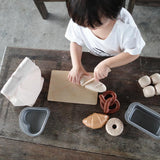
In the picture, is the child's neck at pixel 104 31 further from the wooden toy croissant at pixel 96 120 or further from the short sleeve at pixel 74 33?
the wooden toy croissant at pixel 96 120

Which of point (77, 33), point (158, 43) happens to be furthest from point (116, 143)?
point (158, 43)

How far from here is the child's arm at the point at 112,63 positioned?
0.63m

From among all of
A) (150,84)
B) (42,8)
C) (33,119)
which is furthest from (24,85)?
(42,8)

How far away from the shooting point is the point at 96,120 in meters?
0.61

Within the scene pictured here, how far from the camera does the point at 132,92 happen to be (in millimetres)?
657

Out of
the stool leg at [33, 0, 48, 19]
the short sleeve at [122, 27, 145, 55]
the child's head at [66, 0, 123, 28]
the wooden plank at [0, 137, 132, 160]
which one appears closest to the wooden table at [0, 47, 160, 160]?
the wooden plank at [0, 137, 132, 160]

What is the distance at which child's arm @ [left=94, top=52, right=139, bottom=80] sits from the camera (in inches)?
24.8

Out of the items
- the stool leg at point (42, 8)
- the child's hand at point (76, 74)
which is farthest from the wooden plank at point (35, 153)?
the stool leg at point (42, 8)

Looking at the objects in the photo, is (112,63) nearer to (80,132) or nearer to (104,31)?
(104,31)

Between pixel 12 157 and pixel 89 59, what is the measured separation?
507 millimetres

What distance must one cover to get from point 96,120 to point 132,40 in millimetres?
319

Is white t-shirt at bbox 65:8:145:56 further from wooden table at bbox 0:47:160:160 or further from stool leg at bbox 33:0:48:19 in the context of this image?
stool leg at bbox 33:0:48:19

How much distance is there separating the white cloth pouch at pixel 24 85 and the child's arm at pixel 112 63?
9.6 inches

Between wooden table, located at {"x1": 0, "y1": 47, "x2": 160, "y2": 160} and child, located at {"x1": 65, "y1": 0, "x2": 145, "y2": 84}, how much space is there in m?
0.06
